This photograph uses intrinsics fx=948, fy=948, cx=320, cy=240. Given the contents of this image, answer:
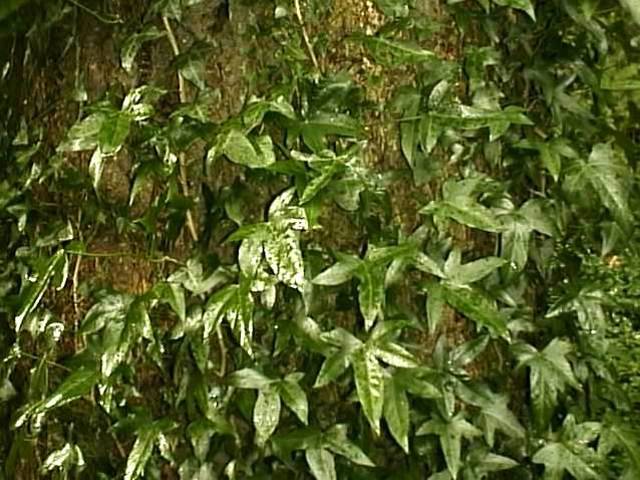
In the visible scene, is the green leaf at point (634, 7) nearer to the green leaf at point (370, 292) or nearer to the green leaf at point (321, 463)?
the green leaf at point (370, 292)

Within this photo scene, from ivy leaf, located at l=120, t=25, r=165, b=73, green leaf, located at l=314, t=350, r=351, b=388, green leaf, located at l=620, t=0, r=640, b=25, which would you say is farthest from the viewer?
ivy leaf, located at l=120, t=25, r=165, b=73

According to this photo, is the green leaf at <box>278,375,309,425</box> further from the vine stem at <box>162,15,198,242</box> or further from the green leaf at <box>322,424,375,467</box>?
the vine stem at <box>162,15,198,242</box>

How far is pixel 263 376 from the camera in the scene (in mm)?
1214

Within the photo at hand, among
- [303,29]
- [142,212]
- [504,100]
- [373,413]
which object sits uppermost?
[303,29]

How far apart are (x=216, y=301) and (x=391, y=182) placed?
12.2 inches

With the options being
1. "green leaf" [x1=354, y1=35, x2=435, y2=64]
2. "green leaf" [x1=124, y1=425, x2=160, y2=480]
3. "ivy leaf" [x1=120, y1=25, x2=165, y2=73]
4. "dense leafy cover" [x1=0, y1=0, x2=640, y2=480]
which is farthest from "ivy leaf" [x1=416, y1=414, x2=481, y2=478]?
"ivy leaf" [x1=120, y1=25, x2=165, y2=73]

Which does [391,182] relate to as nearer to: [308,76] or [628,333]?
[308,76]

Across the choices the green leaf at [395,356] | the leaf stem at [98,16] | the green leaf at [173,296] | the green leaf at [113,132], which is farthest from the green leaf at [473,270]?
the leaf stem at [98,16]

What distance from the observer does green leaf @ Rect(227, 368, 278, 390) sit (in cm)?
120

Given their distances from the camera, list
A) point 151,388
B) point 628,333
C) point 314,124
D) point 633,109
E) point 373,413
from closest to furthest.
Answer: point 373,413, point 314,124, point 151,388, point 633,109, point 628,333

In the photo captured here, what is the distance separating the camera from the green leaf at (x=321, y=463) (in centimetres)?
119

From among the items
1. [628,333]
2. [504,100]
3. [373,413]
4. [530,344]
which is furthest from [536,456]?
[628,333]

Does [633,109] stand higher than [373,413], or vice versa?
[633,109]

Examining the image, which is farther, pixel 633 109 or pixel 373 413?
pixel 633 109
